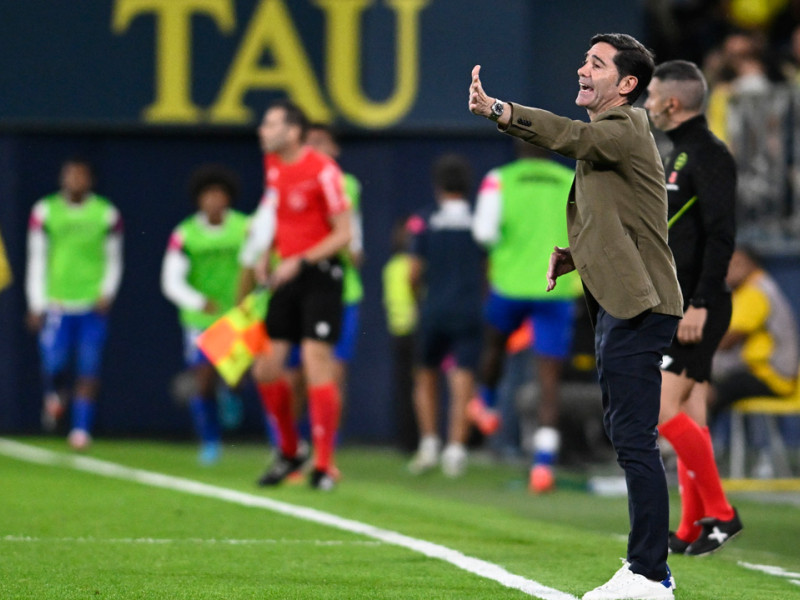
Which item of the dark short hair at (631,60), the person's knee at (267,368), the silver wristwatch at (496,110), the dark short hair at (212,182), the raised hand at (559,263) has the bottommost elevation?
the person's knee at (267,368)

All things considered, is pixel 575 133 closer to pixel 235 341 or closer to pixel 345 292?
pixel 235 341

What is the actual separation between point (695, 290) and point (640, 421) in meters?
1.73

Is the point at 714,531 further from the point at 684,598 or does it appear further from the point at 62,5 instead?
the point at 62,5

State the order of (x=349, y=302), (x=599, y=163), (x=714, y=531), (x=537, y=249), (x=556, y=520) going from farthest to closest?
(x=349, y=302)
(x=537, y=249)
(x=556, y=520)
(x=714, y=531)
(x=599, y=163)

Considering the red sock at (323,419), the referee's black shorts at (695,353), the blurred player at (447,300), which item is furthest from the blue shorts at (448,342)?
the referee's black shorts at (695,353)

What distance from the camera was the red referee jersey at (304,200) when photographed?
34.3 ft

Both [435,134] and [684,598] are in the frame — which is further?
[435,134]

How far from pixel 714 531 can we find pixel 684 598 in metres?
1.45

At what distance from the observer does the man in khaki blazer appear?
5.63 metres

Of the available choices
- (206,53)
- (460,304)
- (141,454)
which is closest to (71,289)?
(141,454)

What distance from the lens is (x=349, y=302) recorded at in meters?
13.3

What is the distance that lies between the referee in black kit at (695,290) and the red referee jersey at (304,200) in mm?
3352

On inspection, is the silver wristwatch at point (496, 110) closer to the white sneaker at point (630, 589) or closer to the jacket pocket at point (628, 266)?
the jacket pocket at point (628, 266)

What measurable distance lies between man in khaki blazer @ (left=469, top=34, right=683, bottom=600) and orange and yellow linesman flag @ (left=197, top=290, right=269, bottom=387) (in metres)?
4.91
